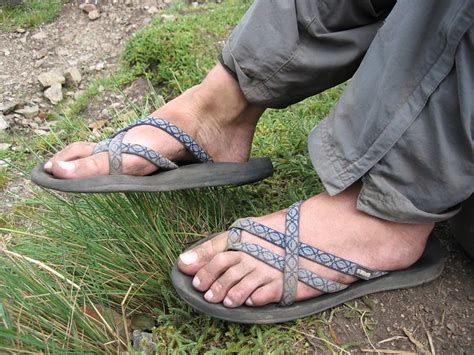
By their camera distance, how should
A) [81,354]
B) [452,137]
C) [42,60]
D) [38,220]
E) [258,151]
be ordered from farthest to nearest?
[42,60]
[258,151]
[38,220]
[81,354]
[452,137]

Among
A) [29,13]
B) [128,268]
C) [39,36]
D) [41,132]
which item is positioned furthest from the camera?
[29,13]

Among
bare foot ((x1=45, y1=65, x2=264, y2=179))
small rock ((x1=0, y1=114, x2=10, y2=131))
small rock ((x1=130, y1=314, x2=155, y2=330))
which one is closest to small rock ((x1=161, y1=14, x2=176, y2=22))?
small rock ((x1=0, y1=114, x2=10, y2=131))

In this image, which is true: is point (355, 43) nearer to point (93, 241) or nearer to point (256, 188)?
point (256, 188)

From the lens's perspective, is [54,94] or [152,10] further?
[152,10]

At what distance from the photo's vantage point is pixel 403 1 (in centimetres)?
105

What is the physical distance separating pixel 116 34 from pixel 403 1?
9.97 feet

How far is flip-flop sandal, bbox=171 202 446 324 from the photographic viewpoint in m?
1.15

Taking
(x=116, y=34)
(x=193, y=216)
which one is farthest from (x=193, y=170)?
(x=116, y=34)

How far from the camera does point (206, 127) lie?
59.5 inches

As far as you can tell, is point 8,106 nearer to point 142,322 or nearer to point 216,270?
point 142,322

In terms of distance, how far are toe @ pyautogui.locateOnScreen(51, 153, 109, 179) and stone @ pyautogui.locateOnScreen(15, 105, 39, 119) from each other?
2096 millimetres

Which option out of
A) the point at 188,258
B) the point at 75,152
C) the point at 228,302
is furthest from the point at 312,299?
the point at 75,152

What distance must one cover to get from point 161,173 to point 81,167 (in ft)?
0.63

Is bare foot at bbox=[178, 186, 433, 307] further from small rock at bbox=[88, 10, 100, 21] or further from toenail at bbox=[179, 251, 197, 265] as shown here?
small rock at bbox=[88, 10, 100, 21]
